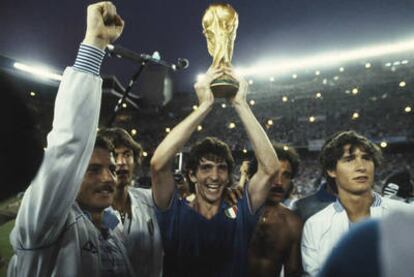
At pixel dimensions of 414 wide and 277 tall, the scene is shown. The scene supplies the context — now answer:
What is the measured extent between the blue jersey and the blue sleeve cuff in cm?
139

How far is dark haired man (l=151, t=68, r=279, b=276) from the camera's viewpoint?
99.1 inches

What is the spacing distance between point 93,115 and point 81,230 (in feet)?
2.05

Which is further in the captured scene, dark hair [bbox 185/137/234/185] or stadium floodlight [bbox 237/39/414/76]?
stadium floodlight [bbox 237/39/414/76]

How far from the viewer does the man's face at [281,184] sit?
3.59 m

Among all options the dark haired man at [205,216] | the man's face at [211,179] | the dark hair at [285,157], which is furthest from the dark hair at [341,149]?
the man's face at [211,179]

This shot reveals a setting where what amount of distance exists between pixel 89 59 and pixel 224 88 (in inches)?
52.8

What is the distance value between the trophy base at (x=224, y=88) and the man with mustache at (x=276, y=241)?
94cm

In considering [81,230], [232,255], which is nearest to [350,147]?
[232,255]

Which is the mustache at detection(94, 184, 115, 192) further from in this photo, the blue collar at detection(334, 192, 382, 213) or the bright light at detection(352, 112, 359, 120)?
the bright light at detection(352, 112, 359, 120)

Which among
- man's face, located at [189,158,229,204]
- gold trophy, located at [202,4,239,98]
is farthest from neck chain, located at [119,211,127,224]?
gold trophy, located at [202,4,239,98]

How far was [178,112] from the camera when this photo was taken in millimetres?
35062

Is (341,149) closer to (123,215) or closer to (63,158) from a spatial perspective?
(123,215)

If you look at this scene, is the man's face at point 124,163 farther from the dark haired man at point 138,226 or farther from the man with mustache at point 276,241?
the man with mustache at point 276,241

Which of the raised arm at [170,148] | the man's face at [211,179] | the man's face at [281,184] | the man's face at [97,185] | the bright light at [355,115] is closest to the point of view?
the man's face at [97,185]
